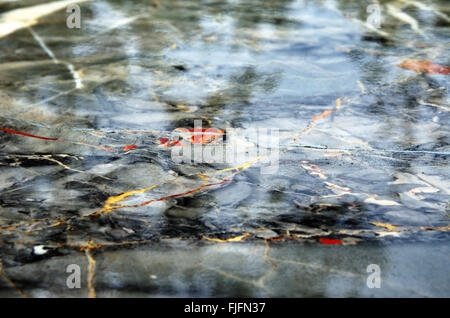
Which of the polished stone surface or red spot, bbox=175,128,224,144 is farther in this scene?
red spot, bbox=175,128,224,144

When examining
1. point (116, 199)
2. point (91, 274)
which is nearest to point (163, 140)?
point (116, 199)

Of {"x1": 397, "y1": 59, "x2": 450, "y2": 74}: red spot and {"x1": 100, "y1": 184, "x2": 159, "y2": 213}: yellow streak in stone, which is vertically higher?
{"x1": 397, "y1": 59, "x2": 450, "y2": 74}: red spot

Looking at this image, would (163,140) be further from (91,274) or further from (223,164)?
(91,274)

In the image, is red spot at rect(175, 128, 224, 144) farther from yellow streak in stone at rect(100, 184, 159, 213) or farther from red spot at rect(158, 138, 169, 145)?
yellow streak in stone at rect(100, 184, 159, 213)

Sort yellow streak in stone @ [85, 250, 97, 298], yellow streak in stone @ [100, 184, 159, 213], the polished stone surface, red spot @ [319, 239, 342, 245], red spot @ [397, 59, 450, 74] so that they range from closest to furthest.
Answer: yellow streak in stone @ [85, 250, 97, 298] < the polished stone surface < red spot @ [319, 239, 342, 245] < yellow streak in stone @ [100, 184, 159, 213] < red spot @ [397, 59, 450, 74]

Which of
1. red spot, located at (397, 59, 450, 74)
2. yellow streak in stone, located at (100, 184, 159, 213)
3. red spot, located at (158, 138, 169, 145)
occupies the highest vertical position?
red spot, located at (397, 59, 450, 74)

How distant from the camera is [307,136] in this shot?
129 inches

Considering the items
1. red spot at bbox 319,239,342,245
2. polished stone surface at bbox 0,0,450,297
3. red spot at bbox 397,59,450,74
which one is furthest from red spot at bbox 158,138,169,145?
red spot at bbox 397,59,450,74

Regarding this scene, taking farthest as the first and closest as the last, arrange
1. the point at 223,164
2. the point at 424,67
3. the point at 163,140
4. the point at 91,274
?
1. the point at 424,67
2. the point at 163,140
3. the point at 223,164
4. the point at 91,274

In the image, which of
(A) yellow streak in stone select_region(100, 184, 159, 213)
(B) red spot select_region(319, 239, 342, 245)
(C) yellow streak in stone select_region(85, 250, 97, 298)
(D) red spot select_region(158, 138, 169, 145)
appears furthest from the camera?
(D) red spot select_region(158, 138, 169, 145)

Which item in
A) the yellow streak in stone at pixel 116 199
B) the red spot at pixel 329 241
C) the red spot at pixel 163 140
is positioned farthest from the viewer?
the red spot at pixel 163 140

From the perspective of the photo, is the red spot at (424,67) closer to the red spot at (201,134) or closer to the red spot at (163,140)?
the red spot at (201,134)

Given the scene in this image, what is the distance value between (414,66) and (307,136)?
5.08 ft

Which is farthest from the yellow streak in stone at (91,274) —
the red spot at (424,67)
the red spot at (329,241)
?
the red spot at (424,67)
